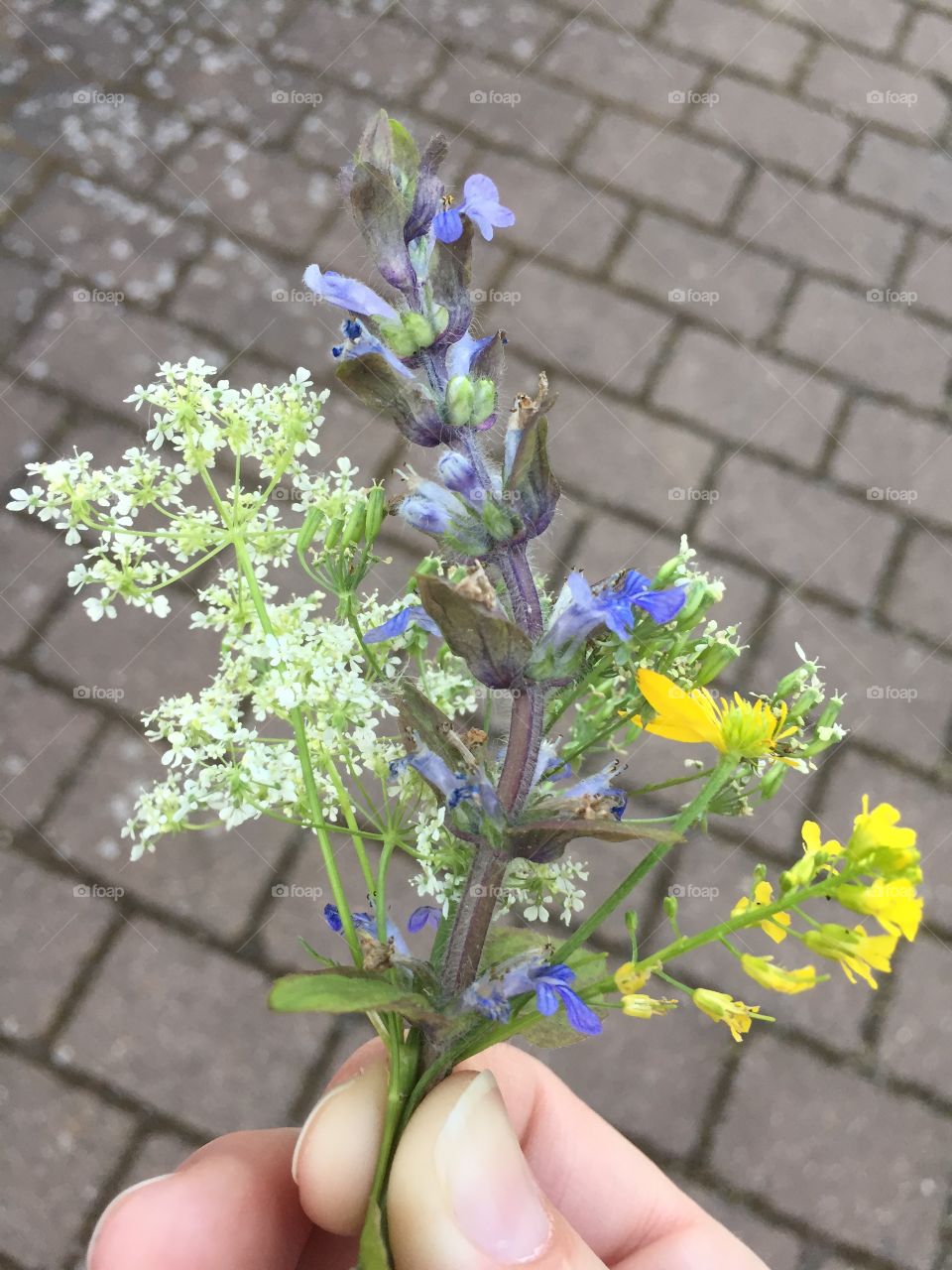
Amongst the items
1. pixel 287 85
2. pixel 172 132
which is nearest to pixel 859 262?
pixel 287 85

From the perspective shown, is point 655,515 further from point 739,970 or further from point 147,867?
point 147,867

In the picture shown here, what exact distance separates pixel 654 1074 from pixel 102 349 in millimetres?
2456

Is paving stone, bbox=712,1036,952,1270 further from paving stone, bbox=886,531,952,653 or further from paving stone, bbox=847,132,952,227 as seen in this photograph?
paving stone, bbox=847,132,952,227

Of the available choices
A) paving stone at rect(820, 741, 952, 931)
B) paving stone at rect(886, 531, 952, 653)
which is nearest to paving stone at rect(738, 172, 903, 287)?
paving stone at rect(886, 531, 952, 653)

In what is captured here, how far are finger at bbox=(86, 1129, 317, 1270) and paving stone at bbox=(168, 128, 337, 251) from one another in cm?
271

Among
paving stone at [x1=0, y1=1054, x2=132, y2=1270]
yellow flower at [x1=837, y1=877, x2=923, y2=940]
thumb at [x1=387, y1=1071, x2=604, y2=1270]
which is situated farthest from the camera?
paving stone at [x1=0, y1=1054, x2=132, y2=1270]

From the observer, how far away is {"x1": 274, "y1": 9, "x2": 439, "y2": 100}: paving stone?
3979 mm

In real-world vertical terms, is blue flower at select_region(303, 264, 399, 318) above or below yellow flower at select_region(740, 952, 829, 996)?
above

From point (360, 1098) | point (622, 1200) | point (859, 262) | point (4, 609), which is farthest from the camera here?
point (859, 262)

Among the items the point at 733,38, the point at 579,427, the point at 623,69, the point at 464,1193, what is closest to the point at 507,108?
the point at 623,69

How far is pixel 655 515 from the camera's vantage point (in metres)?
3.42

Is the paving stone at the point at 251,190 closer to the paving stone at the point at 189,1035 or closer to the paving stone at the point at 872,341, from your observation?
the paving stone at the point at 872,341

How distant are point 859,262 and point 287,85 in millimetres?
1907

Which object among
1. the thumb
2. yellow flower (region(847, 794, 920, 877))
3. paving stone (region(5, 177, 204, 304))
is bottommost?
paving stone (region(5, 177, 204, 304))
